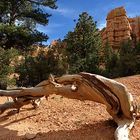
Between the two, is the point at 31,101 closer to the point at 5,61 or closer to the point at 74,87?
the point at 74,87

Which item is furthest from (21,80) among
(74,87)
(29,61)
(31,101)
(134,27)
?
(134,27)

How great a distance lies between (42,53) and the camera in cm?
2061

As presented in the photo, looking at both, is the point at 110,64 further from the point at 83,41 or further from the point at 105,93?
the point at 105,93

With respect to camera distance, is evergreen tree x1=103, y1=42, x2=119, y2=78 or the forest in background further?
evergreen tree x1=103, y1=42, x2=119, y2=78

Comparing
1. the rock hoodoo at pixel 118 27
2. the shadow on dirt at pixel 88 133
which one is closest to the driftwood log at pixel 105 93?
the shadow on dirt at pixel 88 133

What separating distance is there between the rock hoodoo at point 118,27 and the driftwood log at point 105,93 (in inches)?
1532

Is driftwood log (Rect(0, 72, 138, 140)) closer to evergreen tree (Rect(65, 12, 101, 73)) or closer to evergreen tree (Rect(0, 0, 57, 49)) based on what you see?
evergreen tree (Rect(0, 0, 57, 49))

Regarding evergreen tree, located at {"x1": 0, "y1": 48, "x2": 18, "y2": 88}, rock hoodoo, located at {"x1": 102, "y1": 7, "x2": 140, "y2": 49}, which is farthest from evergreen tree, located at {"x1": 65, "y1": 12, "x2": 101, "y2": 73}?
rock hoodoo, located at {"x1": 102, "y1": 7, "x2": 140, "y2": 49}

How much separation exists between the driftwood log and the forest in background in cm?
863

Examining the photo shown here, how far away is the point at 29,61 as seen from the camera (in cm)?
2000

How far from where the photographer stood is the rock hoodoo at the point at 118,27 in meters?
46.3

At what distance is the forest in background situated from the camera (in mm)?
16766

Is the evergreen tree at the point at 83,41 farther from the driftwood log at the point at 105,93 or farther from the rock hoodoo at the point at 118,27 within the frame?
the rock hoodoo at the point at 118,27

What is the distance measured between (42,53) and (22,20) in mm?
2872
